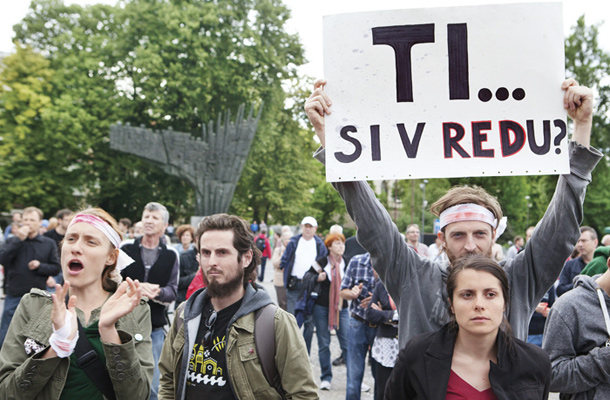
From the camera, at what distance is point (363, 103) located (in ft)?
9.03

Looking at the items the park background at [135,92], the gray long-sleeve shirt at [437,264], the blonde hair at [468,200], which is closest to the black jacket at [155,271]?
the gray long-sleeve shirt at [437,264]

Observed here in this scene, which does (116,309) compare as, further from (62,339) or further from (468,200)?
(468,200)

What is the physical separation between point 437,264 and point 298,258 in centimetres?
676

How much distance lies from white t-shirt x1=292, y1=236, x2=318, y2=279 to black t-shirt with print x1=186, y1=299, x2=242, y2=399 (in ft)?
21.3

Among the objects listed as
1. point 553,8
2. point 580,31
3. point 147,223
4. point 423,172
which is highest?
point 580,31

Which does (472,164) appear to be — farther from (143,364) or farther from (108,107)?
(108,107)

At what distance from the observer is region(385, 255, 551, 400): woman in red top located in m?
2.26

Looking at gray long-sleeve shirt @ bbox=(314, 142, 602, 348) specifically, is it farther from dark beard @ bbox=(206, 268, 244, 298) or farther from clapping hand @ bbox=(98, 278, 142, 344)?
clapping hand @ bbox=(98, 278, 142, 344)

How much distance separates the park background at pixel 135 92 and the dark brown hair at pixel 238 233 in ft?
84.5

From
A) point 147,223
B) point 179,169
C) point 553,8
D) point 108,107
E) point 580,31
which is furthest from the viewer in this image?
point 580,31

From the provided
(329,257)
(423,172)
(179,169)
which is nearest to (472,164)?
(423,172)

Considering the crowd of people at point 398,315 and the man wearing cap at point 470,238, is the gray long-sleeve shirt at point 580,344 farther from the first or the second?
the man wearing cap at point 470,238

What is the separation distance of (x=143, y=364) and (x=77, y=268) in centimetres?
57

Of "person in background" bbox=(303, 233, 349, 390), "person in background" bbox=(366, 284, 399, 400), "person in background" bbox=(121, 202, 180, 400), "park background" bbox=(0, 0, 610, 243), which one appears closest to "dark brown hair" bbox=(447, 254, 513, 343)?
"person in background" bbox=(366, 284, 399, 400)
